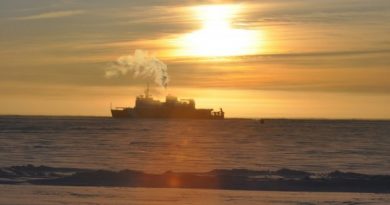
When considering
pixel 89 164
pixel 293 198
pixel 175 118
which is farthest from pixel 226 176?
pixel 175 118

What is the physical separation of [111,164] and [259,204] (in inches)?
829

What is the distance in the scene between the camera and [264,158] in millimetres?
49594

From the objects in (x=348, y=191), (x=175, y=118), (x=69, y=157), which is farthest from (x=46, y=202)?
(x=175, y=118)

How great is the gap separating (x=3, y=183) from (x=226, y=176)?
356 inches

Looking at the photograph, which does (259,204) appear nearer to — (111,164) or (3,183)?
(3,183)

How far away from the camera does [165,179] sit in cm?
3041

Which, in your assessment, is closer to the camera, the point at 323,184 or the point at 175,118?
the point at 323,184

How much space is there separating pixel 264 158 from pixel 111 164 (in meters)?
11.0

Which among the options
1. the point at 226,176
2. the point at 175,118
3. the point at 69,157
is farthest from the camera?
the point at 175,118

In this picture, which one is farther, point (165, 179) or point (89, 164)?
point (89, 164)

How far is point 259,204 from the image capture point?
22375mm

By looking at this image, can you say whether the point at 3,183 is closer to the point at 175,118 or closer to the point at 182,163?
the point at 182,163

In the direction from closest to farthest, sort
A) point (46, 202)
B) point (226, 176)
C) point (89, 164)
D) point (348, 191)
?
point (46, 202)
point (348, 191)
point (226, 176)
point (89, 164)

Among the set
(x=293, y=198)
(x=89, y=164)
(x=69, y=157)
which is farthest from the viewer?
(x=69, y=157)
